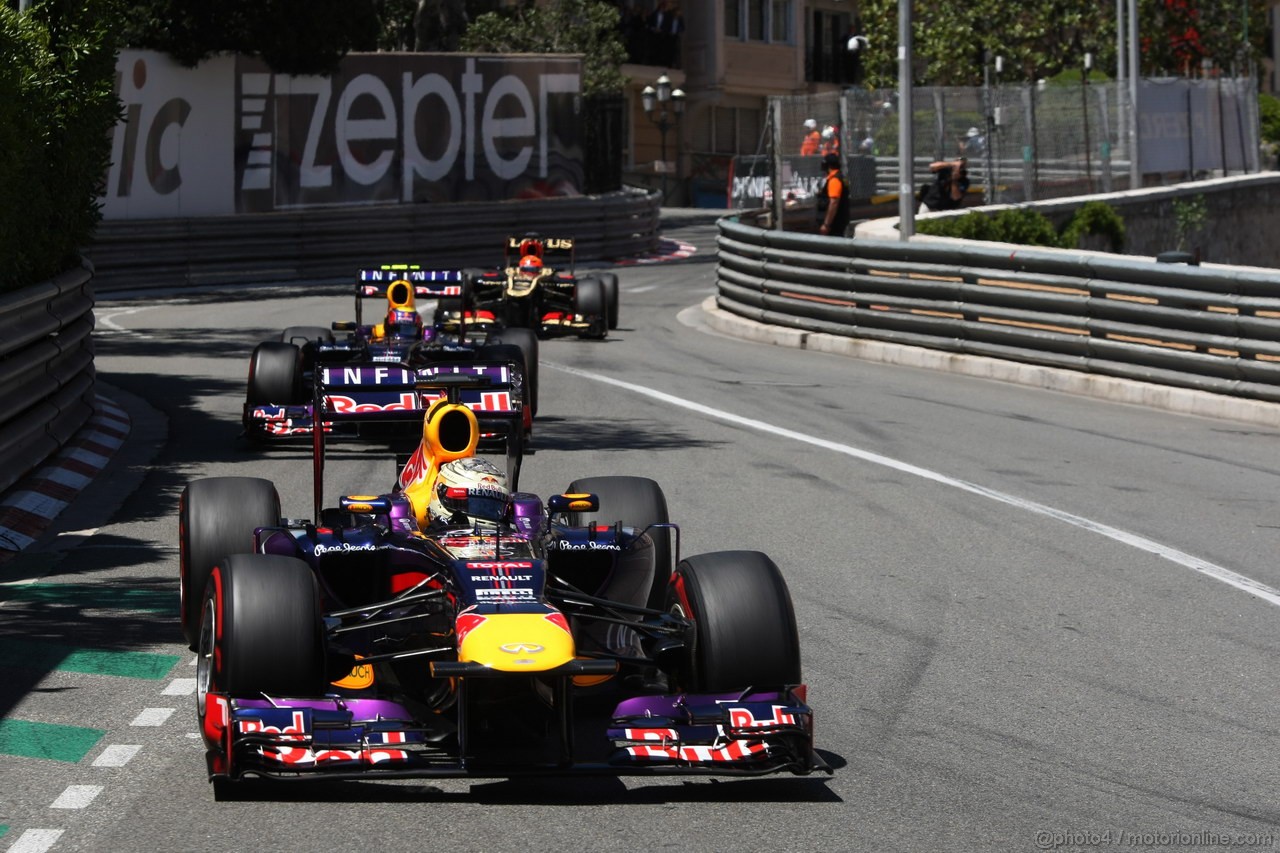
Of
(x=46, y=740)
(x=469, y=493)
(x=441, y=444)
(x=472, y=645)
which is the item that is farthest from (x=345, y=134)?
(x=472, y=645)

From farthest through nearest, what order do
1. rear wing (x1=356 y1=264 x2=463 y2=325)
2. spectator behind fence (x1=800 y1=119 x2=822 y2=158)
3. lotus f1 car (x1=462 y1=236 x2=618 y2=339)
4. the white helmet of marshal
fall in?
1. spectator behind fence (x1=800 y1=119 x2=822 y2=158)
2. lotus f1 car (x1=462 y1=236 x2=618 y2=339)
3. rear wing (x1=356 y1=264 x2=463 y2=325)
4. the white helmet of marshal

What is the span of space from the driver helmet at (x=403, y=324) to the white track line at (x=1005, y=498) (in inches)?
90.4

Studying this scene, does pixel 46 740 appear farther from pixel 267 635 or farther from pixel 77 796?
pixel 267 635

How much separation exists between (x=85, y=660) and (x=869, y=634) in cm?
309

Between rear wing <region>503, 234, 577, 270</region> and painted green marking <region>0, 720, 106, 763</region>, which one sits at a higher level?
rear wing <region>503, 234, 577, 270</region>

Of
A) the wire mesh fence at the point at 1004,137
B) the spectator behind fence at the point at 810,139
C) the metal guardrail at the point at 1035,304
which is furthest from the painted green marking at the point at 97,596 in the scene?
the spectator behind fence at the point at 810,139

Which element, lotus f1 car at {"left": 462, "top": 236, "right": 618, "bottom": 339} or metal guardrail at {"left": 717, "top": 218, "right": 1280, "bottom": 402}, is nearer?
metal guardrail at {"left": 717, "top": 218, "right": 1280, "bottom": 402}

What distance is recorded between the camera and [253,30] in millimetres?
32781

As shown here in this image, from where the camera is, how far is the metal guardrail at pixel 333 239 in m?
29.7

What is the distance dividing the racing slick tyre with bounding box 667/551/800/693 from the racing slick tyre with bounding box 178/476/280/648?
1812 millimetres

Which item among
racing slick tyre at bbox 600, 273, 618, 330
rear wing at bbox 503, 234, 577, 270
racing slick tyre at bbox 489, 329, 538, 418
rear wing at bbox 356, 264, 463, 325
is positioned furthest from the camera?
racing slick tyre at bbox 600, 273, 618, 330

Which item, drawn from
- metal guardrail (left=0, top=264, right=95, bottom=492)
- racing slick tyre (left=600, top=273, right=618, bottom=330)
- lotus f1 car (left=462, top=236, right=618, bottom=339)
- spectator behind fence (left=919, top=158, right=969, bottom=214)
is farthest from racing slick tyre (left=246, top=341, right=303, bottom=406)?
spectator behind fence (left=919, top=158, right=969, bottom=214)

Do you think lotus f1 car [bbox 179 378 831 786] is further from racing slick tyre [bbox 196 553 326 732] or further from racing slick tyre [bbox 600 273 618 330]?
racing slick tyre [bbox 600 273 618 330]

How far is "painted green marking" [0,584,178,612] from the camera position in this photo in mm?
8648
